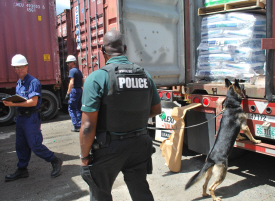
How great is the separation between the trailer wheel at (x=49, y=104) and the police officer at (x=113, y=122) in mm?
6594

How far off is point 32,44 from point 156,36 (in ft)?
17.4

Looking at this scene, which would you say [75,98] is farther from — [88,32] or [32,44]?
[32,44]

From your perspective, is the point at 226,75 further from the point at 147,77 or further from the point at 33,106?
the point at 33,106

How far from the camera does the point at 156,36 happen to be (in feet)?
13.4

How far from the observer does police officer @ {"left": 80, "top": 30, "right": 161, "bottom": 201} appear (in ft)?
6.52

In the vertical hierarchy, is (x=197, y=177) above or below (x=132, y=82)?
below

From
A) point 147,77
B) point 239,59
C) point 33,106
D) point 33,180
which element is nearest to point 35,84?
point 33,106

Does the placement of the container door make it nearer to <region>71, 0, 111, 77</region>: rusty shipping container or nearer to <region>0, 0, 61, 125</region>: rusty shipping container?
<region>71, 0, 111, 77</region>: rusty shipping container

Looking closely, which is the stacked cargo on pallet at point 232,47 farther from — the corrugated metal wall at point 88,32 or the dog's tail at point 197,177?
the corrugated metal wall at point 88,32

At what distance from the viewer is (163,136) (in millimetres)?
4555

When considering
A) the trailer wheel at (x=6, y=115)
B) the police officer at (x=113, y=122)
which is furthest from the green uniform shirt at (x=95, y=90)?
the trailer wheel at (x=6, y=115)

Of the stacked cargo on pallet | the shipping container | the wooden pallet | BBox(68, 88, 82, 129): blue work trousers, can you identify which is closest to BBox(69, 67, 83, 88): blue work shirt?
BBox(68, 88, 82, 129): blue work trousers

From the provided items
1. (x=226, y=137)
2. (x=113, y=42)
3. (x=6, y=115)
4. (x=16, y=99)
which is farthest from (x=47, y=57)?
(x=113, y=42)

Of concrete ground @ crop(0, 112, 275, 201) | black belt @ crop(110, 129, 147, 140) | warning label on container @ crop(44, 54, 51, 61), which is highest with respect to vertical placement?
warning label on container @ crop(44, 54, 51, 61)
